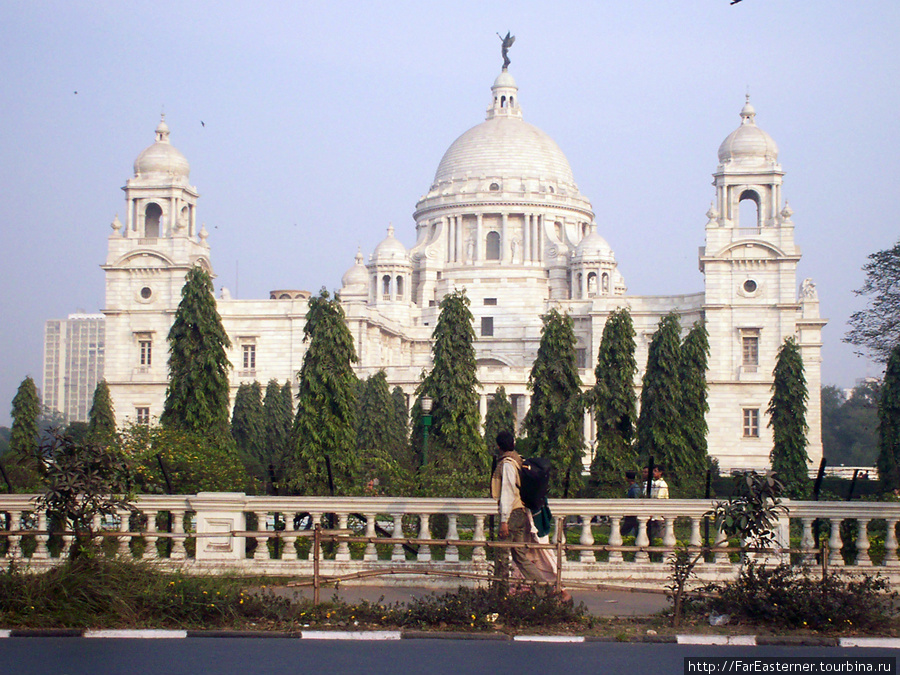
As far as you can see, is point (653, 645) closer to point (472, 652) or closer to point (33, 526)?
point (472, 652)

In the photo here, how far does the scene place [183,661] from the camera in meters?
12.7

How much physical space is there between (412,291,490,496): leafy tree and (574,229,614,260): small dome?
157 ft

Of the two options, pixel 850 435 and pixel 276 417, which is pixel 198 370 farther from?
pixel 850 435

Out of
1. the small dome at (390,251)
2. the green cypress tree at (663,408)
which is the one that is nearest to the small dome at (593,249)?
the small dome at (390,251)

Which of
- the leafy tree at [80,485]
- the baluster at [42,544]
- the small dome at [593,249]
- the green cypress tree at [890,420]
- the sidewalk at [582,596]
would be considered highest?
the small dome at [593,249]

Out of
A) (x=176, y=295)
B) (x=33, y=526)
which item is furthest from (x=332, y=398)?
(x=176, y=295)

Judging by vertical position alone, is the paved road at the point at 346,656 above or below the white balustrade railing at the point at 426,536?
below

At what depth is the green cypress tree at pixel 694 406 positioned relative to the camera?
4822 cm

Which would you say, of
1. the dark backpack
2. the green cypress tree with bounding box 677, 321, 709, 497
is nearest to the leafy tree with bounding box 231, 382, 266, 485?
the green cypress tree with bounding box 677, 321, 709, 497

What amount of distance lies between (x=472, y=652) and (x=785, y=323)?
62.4 m

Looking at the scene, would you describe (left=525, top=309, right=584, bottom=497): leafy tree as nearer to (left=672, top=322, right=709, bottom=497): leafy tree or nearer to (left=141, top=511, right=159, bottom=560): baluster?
(left=672, top=322, right=709, bottom=497): leafy tree

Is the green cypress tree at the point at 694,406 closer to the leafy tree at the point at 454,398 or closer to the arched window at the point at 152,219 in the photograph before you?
the leafy tree at the point at 454,398

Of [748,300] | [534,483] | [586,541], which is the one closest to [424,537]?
[586,541]

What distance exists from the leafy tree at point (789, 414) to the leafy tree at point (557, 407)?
12.1 metres
